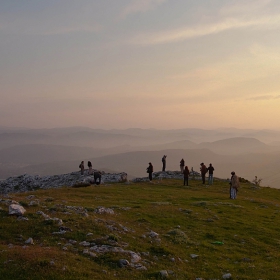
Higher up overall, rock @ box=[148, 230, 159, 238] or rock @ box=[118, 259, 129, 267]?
rock @ box=[118, 259, 129, 267]

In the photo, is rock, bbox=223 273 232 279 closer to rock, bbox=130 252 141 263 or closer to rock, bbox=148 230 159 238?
rock, bbox=130 252 141 263

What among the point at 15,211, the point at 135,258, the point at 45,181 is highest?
the point at 15,211

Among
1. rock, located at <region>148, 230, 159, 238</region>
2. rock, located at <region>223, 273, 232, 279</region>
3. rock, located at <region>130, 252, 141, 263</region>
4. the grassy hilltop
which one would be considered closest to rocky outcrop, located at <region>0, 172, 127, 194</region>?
the grassy hilltop

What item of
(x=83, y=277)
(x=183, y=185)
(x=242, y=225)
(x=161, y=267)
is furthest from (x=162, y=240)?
(x=183, y=185)

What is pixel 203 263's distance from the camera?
14.0m

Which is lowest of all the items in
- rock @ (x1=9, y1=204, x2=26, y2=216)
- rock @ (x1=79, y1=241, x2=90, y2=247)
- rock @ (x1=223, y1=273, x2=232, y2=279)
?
rock @ (x1=223, y1=273, x2=232, y2=279)

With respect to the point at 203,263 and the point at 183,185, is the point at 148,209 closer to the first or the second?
the point at 203,263

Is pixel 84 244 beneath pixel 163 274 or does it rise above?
above

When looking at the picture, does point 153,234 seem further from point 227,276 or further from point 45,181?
point 45,181

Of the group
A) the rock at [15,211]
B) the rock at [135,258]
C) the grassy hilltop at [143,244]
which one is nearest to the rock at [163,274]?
the grassy hilltop at [143,244]

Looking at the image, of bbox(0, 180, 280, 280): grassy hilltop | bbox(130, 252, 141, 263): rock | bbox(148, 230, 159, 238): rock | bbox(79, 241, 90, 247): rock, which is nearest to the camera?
bbox(0, 180, 280, 280): grassy hilltop

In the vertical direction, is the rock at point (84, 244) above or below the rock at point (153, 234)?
above

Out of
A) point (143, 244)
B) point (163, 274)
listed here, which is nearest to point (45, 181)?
point (143, 244)

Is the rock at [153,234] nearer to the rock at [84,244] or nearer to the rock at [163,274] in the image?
the rock at [84,244]
